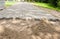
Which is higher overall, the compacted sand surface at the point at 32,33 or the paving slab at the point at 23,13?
the compacted sand surface at the point at 32,33

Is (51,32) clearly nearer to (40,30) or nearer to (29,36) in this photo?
(40,30)

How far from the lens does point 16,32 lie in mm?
5035

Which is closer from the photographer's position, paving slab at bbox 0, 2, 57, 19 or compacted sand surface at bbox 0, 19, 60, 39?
compacted sand surface at bbox 0, 19, 60, 39

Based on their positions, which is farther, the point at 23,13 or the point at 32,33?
the point at 23,13

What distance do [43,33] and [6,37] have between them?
1.12m

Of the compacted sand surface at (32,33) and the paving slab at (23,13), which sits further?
the paving slab at (23,13)

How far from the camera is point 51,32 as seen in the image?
5.21 metres

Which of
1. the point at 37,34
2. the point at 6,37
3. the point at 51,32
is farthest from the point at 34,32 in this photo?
the point at 6,37

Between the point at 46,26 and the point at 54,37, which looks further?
the point at 46,26

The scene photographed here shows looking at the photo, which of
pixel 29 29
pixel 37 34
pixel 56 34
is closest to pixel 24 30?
pixel 29 29

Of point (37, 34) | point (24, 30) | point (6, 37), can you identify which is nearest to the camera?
point (6, 37)

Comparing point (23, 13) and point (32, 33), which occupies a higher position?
point (32, 33)

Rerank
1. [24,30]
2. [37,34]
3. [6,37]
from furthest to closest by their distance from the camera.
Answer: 1. [24,30]
2. [37,34]
3. [6,37]

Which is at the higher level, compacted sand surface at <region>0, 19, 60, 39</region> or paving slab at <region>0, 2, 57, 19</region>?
compacted sand surface at <region>0, 19, 60, 39</region>
